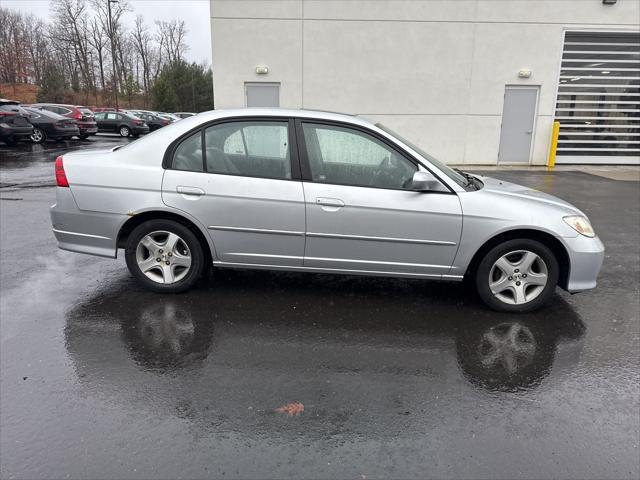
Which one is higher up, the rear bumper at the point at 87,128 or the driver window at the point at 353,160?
the driver window at the point at 353,160

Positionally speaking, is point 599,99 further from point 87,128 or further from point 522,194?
point 87,128

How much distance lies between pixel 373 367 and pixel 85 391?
1.84 metres

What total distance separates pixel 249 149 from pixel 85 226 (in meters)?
1.63

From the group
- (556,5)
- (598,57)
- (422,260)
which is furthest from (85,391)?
(598,57)

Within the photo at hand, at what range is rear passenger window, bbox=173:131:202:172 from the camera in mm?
4414

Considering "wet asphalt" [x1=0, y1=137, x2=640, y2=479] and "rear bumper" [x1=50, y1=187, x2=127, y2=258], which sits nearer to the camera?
"wet asphalt" [x1=0, y1=137, x2=640, y2=479]

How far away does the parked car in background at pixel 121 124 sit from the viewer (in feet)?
93.2

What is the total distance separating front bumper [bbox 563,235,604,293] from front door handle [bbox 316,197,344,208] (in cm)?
189

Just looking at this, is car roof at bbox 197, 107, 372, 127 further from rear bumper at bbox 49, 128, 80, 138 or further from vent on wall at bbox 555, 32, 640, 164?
rear bumper at bbox 49, 128, 80, 138

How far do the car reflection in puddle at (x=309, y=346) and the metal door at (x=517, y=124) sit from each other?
12318 mm

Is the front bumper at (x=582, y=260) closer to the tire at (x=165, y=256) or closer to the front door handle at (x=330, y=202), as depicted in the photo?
the front door handle at (x=330, y=202)

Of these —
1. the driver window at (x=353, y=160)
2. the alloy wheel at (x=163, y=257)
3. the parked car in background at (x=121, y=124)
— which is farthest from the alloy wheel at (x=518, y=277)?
the parked car in background at (x=121, y=124)

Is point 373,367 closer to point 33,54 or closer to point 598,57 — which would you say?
point 598,57

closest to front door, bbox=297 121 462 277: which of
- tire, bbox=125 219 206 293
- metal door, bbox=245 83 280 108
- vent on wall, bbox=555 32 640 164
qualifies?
tire, bbox=125 219 206 293
